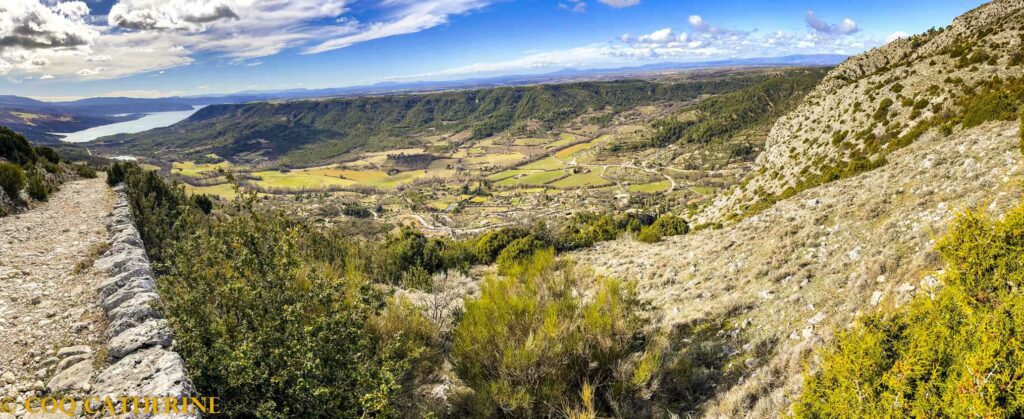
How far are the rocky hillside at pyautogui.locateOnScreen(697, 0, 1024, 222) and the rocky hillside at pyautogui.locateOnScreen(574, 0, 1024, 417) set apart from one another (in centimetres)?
13

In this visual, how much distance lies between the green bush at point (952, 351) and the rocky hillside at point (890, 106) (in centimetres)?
1940

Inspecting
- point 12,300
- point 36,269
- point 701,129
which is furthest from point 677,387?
point 701,129

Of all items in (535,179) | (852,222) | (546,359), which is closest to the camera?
(546,359)

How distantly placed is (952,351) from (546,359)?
5.95 meters

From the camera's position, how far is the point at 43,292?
29.0 ft

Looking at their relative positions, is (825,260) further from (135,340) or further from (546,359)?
(135,340)

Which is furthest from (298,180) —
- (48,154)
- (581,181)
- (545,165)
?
(48,154)

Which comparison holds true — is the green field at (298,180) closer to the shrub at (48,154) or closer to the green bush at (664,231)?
the shrub at (48,154)

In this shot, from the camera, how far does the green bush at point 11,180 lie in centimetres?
1630

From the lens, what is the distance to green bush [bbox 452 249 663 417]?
8.02 m

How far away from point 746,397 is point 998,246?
4.31 meters

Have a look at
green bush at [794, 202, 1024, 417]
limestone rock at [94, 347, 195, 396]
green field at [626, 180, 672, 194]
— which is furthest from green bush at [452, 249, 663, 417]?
green field at [626, 180, 672, 194]

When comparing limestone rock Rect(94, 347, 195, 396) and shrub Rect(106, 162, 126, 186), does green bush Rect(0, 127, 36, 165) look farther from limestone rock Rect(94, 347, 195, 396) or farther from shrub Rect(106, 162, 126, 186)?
limestone rock Rect(94, 347, 195, 396)

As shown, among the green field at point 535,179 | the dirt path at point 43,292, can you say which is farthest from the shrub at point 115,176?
the green field at point 535,179
